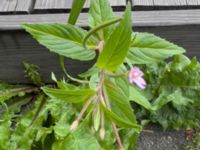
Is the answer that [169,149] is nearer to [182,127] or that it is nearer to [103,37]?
[182,127]

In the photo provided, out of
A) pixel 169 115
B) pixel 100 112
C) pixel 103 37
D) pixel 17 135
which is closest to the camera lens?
pixel 100 112

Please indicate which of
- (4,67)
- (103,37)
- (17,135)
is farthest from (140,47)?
(4,67)

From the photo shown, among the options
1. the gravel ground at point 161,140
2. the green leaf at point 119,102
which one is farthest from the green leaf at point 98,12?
the gravel ground at point 161,140

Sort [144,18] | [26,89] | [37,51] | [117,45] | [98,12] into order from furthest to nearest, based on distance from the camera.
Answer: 1. [26,89]
2. [37,51]
3. [144,18]
4. [98,12]
5. [117,45]

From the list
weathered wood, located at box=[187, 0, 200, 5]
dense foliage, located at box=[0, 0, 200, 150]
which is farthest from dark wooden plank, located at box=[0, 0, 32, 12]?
weathered wood, located at box=[187, 0, 200, 5]

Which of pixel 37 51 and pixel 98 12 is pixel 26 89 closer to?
pixel 37 51

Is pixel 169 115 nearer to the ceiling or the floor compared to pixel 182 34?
nearer to the floor

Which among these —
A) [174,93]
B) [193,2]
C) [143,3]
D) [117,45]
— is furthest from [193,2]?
[117,45]
